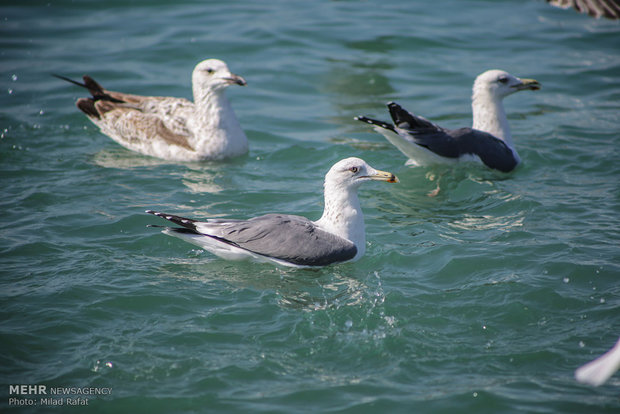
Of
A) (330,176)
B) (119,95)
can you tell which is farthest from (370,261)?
(119,95)

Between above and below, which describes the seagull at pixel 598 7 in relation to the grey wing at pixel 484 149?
above

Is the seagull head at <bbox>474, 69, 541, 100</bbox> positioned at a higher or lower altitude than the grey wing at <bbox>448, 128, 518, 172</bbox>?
higher

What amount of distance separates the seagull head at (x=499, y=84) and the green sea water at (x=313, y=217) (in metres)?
1.02

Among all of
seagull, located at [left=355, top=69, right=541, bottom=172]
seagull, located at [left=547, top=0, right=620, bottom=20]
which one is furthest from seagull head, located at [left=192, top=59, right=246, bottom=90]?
seagull, located at [left=547, top=0, right=620, bottom=20]

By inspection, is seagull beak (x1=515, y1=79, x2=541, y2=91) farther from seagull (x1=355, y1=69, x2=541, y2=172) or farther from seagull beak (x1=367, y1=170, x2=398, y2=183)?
seagull beak (x1=367, y1=170, x2=398, y2=183)

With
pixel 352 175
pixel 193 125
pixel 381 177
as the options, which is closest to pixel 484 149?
pixel 381 177

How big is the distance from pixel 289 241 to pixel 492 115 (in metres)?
4.52

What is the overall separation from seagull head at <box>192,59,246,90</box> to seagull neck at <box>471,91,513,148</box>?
354cm

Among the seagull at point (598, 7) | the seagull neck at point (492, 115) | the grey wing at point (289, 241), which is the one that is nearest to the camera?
the grey wing at point (289, 241)

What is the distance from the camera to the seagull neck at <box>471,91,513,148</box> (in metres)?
9.73

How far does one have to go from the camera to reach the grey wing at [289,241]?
6648mm

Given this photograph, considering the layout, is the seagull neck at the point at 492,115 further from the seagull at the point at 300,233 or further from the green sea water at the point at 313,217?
the seagull at the point at 300,233

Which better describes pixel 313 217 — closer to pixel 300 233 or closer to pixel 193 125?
pixel 300 233

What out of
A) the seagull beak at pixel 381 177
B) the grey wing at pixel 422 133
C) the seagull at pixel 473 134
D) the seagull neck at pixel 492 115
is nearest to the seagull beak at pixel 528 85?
the seagull at pixel 473 134
